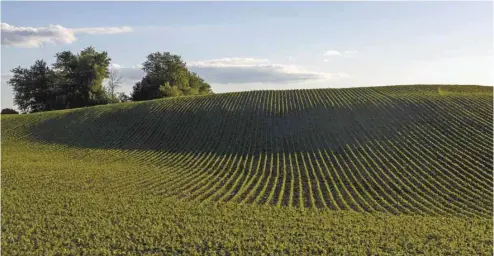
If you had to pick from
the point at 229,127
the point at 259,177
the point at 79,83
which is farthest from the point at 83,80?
the point at 259,177

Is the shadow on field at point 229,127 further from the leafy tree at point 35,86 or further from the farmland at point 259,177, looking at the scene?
the leafy tree at point 35,86

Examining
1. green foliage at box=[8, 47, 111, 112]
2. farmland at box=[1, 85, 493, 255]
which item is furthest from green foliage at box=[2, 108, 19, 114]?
farmland at box=[1, 85, 493, 255]

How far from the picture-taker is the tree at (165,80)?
72400 mm

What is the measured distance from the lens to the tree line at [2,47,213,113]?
6912cm

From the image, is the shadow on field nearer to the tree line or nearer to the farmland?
the farmland

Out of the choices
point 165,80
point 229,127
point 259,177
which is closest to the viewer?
point 259,177

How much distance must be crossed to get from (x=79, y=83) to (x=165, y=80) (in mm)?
14442

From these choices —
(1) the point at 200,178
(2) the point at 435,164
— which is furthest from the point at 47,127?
(2) the point at 435,164

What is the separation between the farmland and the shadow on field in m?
0.16

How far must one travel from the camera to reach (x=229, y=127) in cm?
3641

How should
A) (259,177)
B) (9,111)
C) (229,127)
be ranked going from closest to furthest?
(259,177)
(229,127)
(9,111)

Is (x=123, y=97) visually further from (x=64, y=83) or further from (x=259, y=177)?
(x=259, y=177)

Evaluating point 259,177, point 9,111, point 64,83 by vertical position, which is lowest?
point 259,177

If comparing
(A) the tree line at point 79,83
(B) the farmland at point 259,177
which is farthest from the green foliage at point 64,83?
(B) the farmland at point 259,177
